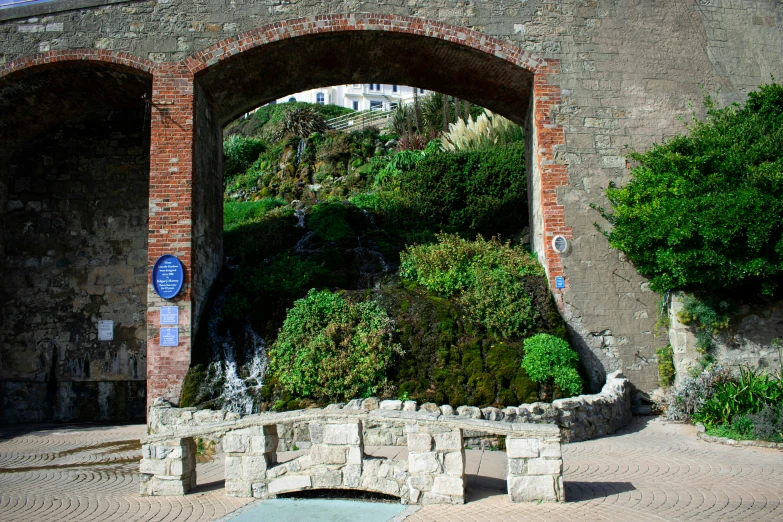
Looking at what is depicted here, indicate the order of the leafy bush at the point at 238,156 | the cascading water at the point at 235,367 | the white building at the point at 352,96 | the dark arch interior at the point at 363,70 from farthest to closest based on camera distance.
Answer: the white building at the point at 352,96, the leafy bush at the point at 238,156, the dark arch interior at the point at 363,70, the cascading water at the point at 235,367

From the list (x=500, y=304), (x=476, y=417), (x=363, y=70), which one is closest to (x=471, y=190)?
(x=363, y=70)

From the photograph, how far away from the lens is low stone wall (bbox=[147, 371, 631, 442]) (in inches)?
290

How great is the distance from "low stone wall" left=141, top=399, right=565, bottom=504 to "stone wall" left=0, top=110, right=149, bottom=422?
7073mm

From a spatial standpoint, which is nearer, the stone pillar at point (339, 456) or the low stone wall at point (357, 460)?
the low stone wall at point (357, 460)

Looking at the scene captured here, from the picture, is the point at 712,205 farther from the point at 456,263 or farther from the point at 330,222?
the point at 330,222

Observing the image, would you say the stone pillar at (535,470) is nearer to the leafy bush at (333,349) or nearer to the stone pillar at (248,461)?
the stone pillar at (248,461)

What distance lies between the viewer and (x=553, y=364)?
27.9 feet

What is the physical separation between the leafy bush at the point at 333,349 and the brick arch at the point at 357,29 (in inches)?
168

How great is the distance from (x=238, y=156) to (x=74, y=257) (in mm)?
11122

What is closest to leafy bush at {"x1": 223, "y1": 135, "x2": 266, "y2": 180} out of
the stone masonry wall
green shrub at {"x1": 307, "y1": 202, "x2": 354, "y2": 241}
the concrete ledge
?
green shrub at {"x1": 307, "y1": 202, "x2": 354, "y2": 241}

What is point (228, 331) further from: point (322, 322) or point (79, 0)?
point (79, 0)

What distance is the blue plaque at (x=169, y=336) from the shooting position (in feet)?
30.9

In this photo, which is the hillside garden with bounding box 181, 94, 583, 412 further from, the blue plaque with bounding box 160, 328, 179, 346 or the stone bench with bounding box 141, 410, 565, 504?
the stone bench with bounding box 141, 410, 565, 504

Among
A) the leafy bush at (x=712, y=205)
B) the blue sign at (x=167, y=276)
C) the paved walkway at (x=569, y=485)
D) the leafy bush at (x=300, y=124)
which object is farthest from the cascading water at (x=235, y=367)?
the leafy bush at (x=300, y=124)
